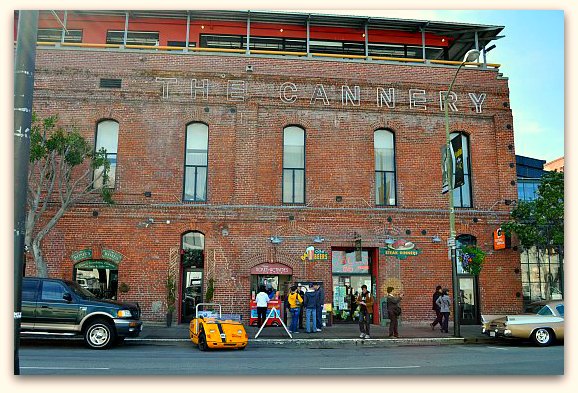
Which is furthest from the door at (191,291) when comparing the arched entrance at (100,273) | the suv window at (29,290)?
the suv window at (29,290)

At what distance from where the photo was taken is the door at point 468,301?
19734 mm

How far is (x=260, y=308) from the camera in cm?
1753

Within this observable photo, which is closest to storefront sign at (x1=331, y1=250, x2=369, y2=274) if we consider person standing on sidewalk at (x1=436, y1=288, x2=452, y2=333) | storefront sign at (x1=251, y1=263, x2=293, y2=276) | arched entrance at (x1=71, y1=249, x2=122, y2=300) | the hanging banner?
storefront sign at (x1=251, y1=263, x2=293, y2=276)

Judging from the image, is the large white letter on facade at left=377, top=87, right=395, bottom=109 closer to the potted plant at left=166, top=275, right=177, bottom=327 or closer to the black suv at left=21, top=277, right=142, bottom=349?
the potted plant at left=166, top=275, right=177, bottom=327

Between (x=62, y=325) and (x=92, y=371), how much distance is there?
4.30m

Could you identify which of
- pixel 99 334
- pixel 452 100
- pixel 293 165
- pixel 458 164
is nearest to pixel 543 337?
pixel 458 164

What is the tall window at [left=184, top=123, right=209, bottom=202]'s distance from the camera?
19125 mm

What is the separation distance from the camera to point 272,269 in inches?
742

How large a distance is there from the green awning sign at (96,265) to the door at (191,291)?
2.53 metres

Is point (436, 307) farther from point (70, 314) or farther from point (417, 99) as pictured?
point (70, 314)

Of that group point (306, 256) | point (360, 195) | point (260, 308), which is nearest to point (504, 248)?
point (360, 195)

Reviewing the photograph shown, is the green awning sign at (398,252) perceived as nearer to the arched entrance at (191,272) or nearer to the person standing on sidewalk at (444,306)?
the person standing on sidewalk at (444,306)

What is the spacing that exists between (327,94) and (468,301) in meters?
9.54

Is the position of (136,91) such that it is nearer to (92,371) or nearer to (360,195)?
(360,195)
